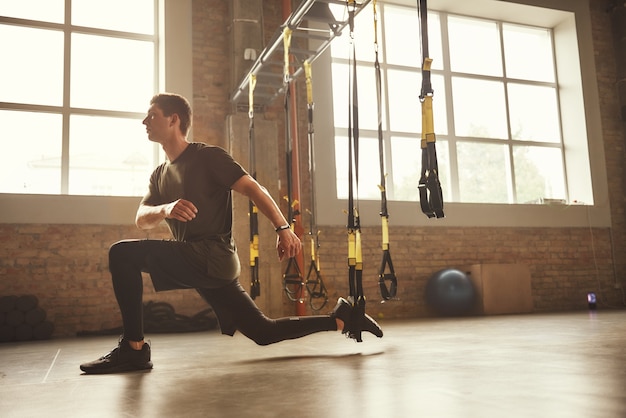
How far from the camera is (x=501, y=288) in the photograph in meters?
7.14

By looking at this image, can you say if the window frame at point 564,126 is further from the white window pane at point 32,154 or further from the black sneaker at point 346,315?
the black sneaker at point 346,315

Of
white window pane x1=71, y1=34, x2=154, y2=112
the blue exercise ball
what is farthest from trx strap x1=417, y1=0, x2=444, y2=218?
white window pane x1=71, y1=34, x2=154, y2=112

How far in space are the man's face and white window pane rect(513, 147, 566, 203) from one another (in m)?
6.63

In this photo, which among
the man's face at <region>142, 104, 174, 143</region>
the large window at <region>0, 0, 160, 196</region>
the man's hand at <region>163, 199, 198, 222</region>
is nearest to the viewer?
the man's hand at <region>163, 199, 198, 222</region>

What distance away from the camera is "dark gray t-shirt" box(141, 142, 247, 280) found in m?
2.82

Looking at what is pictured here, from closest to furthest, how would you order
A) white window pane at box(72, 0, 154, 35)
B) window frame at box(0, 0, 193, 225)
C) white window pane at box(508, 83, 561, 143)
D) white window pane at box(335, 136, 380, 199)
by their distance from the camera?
window frame at box(0, 0, 193, 225) → white window pane at box(72, 0, 154, 35) → white window pane at box(335, 136, 380, 199) → white window pane at box(508, 83, 561, 143)

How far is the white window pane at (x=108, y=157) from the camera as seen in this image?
6.45 meters

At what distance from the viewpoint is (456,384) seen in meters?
2.04

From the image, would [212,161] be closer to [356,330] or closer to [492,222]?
[356,330]

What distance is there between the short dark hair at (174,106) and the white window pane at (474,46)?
618cm

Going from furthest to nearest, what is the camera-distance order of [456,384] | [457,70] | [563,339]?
[457,70] < [563,339] < [456,384]

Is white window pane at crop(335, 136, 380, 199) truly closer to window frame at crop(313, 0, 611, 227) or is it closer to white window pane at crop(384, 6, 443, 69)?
window frame at crop(313, 0, 611, 227)

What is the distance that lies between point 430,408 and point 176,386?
102 cm

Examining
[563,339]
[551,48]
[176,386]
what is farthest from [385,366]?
[551,48]
